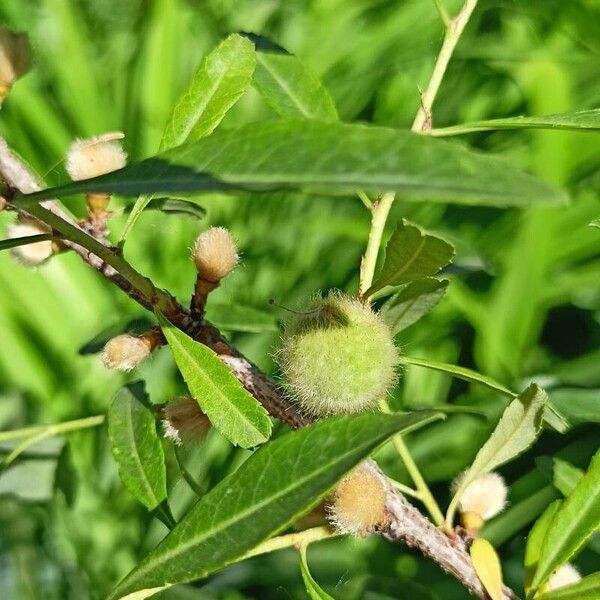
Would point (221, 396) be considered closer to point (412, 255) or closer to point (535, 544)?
point (412, 255)

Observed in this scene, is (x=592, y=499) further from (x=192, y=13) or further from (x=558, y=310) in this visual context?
(x=192, y=13)

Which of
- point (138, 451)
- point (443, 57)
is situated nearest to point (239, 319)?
point (138, 451)

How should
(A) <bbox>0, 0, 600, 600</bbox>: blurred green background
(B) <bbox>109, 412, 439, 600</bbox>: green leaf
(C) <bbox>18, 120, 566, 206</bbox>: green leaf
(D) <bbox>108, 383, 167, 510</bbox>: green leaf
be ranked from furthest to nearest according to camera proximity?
1. (A) <bbox>0, 0, 600, 600</bbox>: blurred green background
2. (D) <bbox>108, 383, 167, 510</bbox>: green leaf
3. (B) <bbox>109, 412, 439, 600</bbox>: green leaf
4. (C) <bbox>18, 120, 566, 206</bbox>: green leaf

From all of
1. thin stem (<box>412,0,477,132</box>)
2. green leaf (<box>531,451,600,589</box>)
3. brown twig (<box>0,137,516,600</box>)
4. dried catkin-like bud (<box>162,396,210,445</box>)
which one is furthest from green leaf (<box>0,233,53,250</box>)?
green leaf (<box>531,451,600,589</box>)

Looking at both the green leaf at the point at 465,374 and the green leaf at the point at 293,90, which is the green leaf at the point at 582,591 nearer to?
the green leaf at the point at 465,374

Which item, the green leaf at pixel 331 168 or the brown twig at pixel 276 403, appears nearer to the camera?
the green leaf at pixel 331 168

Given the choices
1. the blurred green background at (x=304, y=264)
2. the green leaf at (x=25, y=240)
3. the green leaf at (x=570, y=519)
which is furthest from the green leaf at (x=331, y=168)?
the blurred green background at (x=304, y=264)

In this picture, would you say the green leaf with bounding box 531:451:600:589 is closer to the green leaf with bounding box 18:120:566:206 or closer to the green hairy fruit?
the green hairy fruit

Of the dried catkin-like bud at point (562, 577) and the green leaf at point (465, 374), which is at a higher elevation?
the green leaf at point (465, 374)
